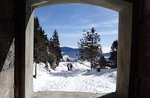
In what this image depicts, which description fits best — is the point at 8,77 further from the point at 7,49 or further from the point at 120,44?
the point at 120,44

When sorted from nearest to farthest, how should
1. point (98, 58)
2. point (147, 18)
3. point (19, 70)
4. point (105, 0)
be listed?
point (147, 18) < point (19, 70) < point (105, 0) < point (98, 58)

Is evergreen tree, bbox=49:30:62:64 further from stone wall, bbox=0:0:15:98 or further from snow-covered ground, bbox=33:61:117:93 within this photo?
stone wall, bbox=0:0:15:98

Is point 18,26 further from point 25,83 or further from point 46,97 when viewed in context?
point 46,97

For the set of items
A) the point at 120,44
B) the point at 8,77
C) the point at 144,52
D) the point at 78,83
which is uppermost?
the point at 120,44

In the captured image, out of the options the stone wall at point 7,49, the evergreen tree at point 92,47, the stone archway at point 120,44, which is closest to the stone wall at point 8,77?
the stone wall at point 7,49

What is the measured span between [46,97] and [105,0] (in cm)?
224

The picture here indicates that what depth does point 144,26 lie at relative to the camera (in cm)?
366

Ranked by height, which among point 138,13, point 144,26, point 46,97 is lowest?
point 46,97

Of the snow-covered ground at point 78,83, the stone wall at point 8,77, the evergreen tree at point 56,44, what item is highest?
the evergreen tree at point 56,44

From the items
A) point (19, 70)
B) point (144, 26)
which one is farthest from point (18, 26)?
point (144, 26)

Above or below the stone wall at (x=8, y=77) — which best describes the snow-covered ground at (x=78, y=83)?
below

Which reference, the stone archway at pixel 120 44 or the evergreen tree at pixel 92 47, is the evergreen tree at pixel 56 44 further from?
the stone archway at pixel 120 44

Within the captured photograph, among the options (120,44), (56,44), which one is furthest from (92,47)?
(120,44)

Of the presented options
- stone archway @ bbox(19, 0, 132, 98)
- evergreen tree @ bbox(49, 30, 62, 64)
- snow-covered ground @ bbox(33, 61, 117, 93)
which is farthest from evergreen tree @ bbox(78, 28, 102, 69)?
stone archway @ bbox(19, 0, 132, 98)
